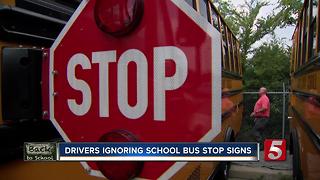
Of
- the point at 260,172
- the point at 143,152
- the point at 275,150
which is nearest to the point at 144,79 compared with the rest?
the point at 143,152

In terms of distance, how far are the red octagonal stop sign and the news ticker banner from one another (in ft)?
0.19

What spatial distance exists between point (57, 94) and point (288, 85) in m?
5.21

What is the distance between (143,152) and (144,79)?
0.25 metres

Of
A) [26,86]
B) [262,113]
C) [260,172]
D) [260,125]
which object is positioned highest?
[26,86]

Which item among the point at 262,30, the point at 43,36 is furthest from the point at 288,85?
the point at 43,36

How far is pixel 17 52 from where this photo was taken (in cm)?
177

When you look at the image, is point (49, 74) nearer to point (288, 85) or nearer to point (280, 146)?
point (280, 146)

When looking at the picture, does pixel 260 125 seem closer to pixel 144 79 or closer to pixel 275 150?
pixel 275 150

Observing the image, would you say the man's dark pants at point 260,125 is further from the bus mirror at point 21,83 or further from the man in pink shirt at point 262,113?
the bus mirror at point 21,83

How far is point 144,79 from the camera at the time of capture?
139 centimetres

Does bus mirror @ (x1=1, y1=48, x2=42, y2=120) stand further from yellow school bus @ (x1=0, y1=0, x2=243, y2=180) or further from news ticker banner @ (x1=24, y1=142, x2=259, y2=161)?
news ticker banner @ (x1=24, y1=142, x2=259, y2=161)

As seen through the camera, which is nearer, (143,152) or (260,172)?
(143,152)

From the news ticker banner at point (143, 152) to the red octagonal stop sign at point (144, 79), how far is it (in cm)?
6

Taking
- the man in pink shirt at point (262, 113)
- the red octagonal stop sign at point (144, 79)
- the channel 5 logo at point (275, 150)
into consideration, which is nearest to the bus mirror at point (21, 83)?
the red octagonal stop sign at point (144, 79)
